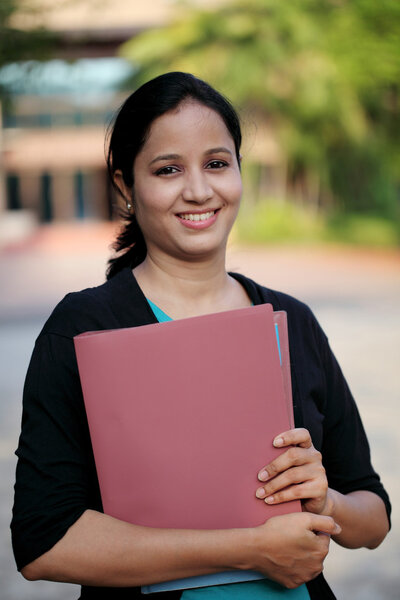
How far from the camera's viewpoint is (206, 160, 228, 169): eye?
138 centimetres

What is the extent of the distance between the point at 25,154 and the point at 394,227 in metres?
16.5

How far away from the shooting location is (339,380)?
1.50m

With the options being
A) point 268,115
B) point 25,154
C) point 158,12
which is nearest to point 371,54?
point 268,115

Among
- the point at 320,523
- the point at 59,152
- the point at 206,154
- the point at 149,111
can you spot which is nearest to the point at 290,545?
the point at 320,523

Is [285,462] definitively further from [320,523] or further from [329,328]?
[329,328]

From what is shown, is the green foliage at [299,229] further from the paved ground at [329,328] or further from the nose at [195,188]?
the nose at [195,188]

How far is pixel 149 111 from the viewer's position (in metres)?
1.36

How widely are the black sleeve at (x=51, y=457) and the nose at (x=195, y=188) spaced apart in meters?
0.34

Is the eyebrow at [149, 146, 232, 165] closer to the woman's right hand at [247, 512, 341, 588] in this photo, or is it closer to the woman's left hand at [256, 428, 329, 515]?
the woman's left hand at [256, 428, 329, 515]

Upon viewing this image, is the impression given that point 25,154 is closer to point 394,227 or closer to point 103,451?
point 394,227

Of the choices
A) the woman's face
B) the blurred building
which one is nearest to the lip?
the woman's face

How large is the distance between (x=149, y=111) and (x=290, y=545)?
0.80 meters

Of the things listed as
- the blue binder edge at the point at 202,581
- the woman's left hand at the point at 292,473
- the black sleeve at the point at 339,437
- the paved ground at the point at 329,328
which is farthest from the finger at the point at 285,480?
the paved ground at the point at 329,328

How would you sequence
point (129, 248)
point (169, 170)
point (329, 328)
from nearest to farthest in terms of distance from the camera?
1. point (169, 170)
2. point (129, 248)
3. point (329, 328)
